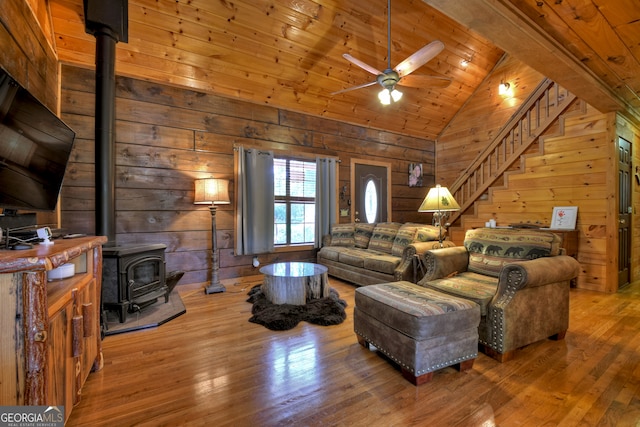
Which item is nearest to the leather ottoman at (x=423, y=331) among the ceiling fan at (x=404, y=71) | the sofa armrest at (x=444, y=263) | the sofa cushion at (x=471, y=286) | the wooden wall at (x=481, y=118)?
the sofa cushion at (x=471, y=286)

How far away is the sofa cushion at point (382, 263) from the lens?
3.45 meters

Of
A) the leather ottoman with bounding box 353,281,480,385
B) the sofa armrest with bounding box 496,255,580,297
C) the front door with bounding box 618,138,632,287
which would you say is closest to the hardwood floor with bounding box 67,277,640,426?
the leather ottoman with bounding box 353,281,480,385

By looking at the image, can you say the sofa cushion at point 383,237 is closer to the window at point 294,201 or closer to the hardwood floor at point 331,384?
the window at point 294,201

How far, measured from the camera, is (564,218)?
3980 millimetres

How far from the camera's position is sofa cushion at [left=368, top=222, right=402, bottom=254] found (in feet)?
13.5

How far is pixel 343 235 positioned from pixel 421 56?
2.78m

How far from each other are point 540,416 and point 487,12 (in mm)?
2313

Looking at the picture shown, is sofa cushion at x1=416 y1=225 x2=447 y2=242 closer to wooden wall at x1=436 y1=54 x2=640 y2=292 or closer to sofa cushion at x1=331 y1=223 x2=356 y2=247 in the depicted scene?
sofa cushion at x1=331 y1=223 x2=356 y2=247

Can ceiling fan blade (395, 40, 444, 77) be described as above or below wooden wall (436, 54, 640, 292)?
above

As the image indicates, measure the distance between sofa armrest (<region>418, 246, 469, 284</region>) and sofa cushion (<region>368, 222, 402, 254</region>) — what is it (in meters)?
1.30

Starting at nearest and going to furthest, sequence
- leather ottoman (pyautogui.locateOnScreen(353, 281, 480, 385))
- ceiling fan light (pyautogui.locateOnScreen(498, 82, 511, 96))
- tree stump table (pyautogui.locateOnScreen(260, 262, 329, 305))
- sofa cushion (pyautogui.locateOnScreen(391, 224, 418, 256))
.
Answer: leather ottoman (pyautogui.locateOnScreen(353, 281, 480, 385))
tree stump table (pyautogui.locateOnScreen(260, 262, 329, 305))
sofa cushion (pyautogui.locateOnScreen(391, 224, 418, 256))
ceiling fan light (pyautogui.locateOnScreen(498, 82, 511, 96))

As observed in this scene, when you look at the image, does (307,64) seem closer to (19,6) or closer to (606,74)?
(19,6)

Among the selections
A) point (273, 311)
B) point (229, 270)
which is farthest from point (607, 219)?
point (229, 270)

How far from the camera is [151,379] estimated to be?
1.83 metres
